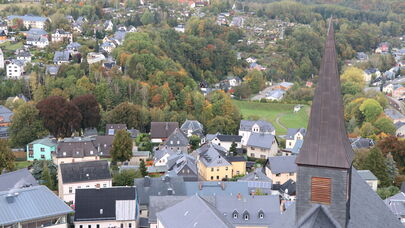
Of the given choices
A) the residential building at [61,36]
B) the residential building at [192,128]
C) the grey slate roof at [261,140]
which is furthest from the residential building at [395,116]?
the residential building at [61,36]

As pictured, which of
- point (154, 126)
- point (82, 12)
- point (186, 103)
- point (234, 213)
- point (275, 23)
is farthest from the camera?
point (275, 23)

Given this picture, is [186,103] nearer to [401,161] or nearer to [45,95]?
[45,95]

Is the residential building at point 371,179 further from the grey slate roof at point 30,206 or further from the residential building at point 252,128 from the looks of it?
the grey slate roof at point 30,206

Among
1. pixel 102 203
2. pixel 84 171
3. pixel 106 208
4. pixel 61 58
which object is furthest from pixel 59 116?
pixel 61 58

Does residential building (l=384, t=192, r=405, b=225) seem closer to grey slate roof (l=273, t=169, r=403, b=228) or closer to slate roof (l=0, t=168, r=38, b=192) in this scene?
grey slate roof (l=273, t=169, r=403, b=228)

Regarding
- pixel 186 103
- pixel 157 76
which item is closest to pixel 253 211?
pixel 186 103

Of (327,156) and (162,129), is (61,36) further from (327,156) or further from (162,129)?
(327,156)

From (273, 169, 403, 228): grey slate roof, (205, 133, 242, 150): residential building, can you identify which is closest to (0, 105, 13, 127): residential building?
(205, 133, 242, 150): residential building
